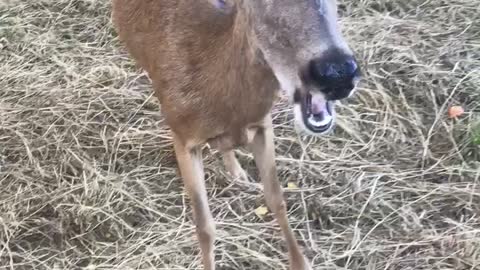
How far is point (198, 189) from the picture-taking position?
154 inches

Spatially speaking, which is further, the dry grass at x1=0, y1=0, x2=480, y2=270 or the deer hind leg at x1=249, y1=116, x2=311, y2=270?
the dry grass at x1=0, y1=0, x2=480, y2=270

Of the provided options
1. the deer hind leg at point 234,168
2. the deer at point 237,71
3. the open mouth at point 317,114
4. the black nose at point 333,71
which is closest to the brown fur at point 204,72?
the deer at point 237,71

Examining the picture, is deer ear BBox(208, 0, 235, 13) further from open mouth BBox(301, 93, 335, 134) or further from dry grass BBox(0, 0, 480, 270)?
dry grass BBox(0, 0, 480, 270)

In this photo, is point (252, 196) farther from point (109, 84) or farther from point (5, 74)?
point (5, 74)

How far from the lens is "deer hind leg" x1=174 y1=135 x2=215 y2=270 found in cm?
388

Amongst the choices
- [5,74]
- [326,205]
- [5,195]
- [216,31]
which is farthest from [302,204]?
[5,74]

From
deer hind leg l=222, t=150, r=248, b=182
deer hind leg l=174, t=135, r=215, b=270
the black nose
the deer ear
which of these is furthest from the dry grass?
the black nose

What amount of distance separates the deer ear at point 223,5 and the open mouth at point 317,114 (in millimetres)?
745

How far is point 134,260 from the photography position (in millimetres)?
4324

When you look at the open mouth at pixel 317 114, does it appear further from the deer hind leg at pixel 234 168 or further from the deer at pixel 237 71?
the deer hind leg at pixel 234 168

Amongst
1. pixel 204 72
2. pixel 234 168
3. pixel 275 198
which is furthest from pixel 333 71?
pixel 234 168

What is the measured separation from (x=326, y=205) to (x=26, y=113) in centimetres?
197

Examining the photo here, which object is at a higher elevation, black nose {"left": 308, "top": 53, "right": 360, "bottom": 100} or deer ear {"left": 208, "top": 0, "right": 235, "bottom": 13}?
black nose {"left": 308, "top": 53, "right": 360, "bottom": 100}

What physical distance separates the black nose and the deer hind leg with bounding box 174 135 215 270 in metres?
1.24
